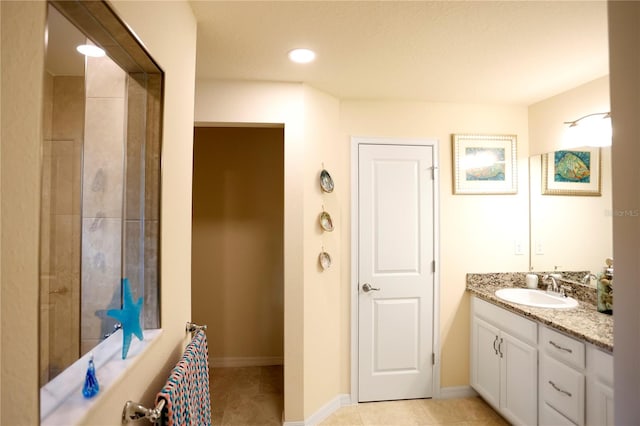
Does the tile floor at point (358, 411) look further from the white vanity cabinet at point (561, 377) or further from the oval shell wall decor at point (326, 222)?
the oval shell wall decor at point (326, 222)

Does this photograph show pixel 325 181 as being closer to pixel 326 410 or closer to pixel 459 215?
pixel 459 215

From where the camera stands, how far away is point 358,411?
8.07ft

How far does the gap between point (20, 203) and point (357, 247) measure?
2.22 meters

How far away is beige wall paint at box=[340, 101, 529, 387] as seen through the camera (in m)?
2.65

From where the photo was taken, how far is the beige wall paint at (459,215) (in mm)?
2654

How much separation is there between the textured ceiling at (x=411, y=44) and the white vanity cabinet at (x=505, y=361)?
162 centimetres

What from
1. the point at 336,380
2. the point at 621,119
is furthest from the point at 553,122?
the point at 336,380

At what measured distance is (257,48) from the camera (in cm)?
179

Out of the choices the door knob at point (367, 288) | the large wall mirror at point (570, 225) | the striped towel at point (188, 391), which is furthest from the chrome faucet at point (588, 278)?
the striped towel at point (188, 391)

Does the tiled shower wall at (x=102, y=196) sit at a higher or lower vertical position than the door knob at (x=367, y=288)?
higher

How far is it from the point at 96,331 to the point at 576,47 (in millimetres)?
2521

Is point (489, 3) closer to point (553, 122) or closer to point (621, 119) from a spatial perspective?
point (621, 119)

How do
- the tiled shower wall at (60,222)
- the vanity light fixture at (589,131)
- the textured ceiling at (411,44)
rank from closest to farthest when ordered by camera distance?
the tiled shower wall at (60,222), the textured ceiling at (411,44), the vanity light fixture at (589,131)

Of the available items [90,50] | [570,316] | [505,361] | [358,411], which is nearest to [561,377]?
[570,316]
